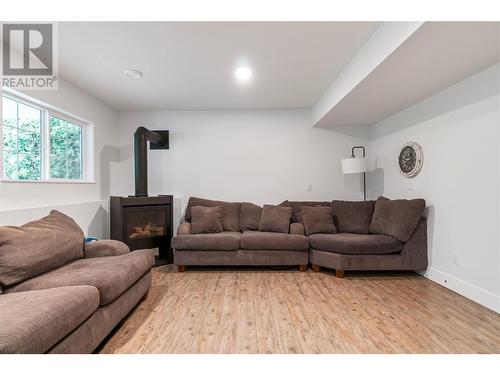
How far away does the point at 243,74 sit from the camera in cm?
301

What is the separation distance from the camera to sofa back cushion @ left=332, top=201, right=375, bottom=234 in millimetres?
3676

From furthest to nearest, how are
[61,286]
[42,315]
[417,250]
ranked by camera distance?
1. [417,250]
2. [61,286]
3. [42,315]

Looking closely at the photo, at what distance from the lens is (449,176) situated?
9.16ft

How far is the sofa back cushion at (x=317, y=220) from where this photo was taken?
3.63 meters

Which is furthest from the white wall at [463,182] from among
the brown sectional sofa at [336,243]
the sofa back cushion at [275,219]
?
the sofa back cushion at [275,219]

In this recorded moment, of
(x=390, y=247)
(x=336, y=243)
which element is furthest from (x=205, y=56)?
(x=390, y=247)

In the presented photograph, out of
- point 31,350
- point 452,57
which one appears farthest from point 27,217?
point 452,57

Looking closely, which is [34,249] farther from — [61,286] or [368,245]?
[368,245]

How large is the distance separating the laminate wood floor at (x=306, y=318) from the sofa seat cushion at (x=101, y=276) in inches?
14.0

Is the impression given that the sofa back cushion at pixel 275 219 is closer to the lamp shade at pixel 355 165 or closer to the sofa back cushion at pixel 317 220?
the sofa back cushion at pixel 317 220

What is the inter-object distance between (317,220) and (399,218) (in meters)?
1.02

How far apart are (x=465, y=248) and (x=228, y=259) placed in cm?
263

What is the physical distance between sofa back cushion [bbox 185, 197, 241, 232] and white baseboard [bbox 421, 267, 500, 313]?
8.48 ft

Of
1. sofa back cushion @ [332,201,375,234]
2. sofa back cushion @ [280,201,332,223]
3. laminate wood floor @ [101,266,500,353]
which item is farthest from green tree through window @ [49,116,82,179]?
sofa back cushion @ [332,201,375,234]
